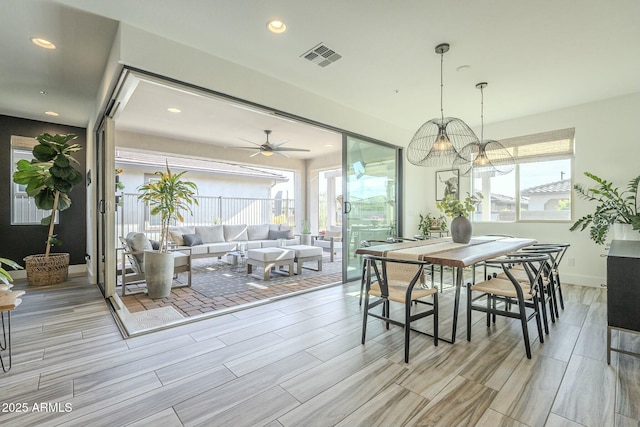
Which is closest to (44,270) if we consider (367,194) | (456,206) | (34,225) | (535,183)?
(34,225)

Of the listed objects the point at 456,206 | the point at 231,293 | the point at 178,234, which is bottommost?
the point at 231,293

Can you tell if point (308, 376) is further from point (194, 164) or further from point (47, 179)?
point (194, 164)

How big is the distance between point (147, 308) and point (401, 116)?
15.6 ft

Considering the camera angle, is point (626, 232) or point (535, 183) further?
point (535, 183)

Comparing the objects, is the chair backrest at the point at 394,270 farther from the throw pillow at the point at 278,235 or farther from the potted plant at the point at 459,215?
the throw pillow at the point at 278,235

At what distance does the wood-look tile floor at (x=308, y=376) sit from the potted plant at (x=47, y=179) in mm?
1771

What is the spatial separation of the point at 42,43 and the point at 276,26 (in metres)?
2.38

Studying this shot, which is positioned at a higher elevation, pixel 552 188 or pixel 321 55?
pixel 321 55

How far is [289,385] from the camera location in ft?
6.13

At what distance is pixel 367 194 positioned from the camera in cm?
501

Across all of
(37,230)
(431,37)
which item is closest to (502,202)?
(431,37)

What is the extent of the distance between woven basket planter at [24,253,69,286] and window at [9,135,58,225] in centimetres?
98

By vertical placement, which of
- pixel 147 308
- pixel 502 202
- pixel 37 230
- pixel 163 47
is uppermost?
pixel 163 47

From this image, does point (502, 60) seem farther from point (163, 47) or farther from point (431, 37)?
point (163, 47)
